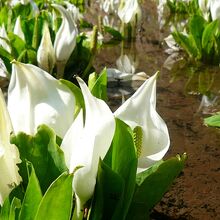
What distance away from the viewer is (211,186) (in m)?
1.39

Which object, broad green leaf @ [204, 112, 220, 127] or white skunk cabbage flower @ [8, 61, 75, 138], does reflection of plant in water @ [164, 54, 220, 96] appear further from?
white skunk cabbage flower @ [8, 61, 75, 138]

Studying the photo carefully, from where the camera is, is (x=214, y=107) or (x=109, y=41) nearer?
(x=214, y=107)

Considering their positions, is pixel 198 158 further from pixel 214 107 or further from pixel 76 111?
pixel 76 111

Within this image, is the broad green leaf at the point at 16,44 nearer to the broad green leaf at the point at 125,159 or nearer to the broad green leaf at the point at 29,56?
the broad green leaf at the point at 29,56

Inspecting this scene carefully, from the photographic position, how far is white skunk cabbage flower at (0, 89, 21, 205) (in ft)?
2.62

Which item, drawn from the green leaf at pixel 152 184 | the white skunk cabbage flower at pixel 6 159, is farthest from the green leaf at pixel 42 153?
the green leaf at pixel 152 184

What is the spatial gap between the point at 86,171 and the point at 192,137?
3.47 ft

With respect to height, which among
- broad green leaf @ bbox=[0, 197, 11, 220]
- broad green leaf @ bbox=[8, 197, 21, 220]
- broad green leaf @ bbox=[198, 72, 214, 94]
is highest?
broad green leaf @ bbox=[8, 197, 21, 220]

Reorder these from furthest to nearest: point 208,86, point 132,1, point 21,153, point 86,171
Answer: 1. point 132,1
2. point 208,86
3. point 21,153
4. point 86,171

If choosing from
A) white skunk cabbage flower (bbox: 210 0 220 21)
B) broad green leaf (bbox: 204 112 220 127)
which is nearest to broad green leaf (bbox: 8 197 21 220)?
broad green leaf (bbox: 204 112 220 127)

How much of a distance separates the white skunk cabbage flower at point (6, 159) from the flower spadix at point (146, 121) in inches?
6.9

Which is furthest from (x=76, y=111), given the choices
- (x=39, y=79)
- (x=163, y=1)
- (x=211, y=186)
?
(x=163, y=1)

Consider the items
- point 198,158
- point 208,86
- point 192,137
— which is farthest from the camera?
point 208,86

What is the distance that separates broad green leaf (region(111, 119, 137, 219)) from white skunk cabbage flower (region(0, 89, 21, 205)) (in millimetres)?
165
